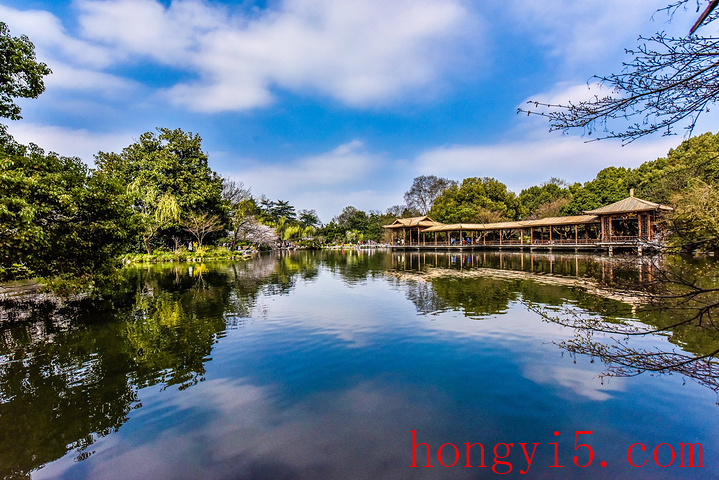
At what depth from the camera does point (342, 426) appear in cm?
344

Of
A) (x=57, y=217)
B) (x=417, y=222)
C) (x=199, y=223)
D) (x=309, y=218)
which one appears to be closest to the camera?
(x=57, y=217)

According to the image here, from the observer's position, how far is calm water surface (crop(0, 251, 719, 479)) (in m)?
2.96

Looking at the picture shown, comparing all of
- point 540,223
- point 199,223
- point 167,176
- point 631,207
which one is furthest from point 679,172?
point 167,176

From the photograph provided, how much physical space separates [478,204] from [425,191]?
1437cm

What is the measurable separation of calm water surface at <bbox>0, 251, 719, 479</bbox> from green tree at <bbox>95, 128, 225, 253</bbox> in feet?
68.0

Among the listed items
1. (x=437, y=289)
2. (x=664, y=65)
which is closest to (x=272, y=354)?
(x=664, y=65)

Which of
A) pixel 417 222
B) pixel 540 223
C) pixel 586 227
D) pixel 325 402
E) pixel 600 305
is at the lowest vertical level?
pixel 325 402

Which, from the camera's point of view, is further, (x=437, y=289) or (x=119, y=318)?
(x=437, y=289)

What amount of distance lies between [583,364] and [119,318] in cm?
903

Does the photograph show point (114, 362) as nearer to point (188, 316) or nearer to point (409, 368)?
point (188, 316)

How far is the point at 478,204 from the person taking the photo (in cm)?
4444

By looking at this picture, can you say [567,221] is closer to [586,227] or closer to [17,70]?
[586,227]

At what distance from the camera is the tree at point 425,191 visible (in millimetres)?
56688

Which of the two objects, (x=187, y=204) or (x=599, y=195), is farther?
(x=599, y=195)
